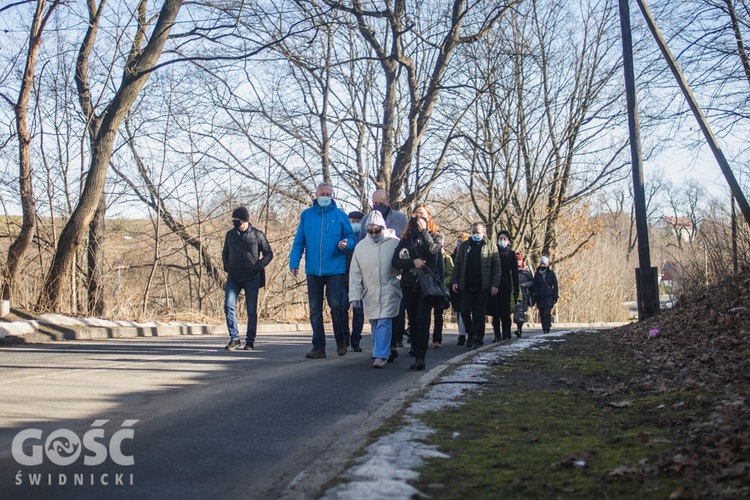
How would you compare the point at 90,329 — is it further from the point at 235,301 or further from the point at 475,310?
the point at 475,310

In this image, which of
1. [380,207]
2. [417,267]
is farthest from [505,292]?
[417,267]

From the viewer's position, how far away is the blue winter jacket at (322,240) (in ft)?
34.9

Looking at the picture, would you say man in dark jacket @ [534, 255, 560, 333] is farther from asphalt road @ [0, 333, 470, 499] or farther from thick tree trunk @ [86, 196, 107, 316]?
thick tree trunk @ [86, 196, 107, 316]

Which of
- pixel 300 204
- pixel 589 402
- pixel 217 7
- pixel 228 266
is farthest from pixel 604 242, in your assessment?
pixel 589 402

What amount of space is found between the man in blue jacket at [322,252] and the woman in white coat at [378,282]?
0.98m

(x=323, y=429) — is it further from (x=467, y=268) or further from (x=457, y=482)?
(x=467, y=268)

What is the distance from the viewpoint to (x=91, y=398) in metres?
7.12

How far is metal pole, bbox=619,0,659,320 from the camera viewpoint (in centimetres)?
1806

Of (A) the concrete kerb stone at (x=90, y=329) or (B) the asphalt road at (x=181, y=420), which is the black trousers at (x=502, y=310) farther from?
(A) the concrete kerb stone at (x=90, y=329)

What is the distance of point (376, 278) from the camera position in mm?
9492

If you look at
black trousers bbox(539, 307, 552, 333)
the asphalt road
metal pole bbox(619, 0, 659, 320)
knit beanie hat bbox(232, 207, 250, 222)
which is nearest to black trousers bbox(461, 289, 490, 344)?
the asphalt road

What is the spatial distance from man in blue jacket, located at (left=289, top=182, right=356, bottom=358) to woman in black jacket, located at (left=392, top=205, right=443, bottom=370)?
1.13 metres

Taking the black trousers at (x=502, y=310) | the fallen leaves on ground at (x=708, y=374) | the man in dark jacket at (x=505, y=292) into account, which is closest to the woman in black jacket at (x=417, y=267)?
the fallen leaves on ground at (x=708, y=374)

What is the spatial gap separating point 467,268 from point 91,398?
7.48m
